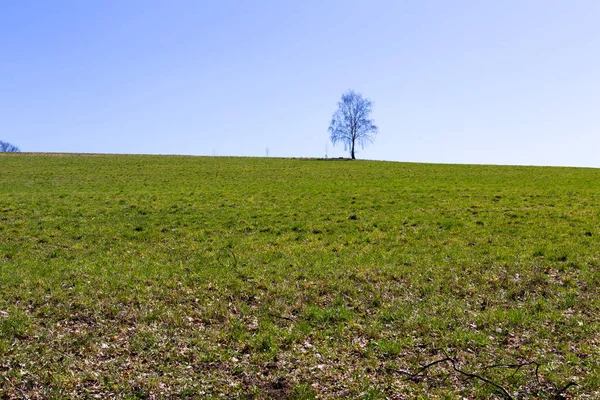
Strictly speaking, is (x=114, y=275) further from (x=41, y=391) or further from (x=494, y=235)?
(x=494, y=235)

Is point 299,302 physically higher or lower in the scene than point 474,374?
higher

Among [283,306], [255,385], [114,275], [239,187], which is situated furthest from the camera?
[239,187]

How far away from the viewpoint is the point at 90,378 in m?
7.27

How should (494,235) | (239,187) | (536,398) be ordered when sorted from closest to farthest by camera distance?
(536,398)
(494,235)
(239,187)

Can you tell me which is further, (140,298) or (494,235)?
(494,235)

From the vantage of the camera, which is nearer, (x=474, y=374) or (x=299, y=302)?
(x=474, y=374)

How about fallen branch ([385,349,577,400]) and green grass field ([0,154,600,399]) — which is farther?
green grass field ([0,154,600,399])

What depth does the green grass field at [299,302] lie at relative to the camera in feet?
24.0

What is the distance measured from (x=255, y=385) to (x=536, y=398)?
180 inches

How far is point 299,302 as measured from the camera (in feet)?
35.5

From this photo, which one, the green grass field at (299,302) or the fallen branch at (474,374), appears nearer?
the fallen branch at (474,374)

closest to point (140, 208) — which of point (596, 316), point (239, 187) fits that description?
point (239, 187)

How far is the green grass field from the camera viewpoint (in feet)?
24.0

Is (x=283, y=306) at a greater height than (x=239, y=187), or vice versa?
(x=239, y=187)
